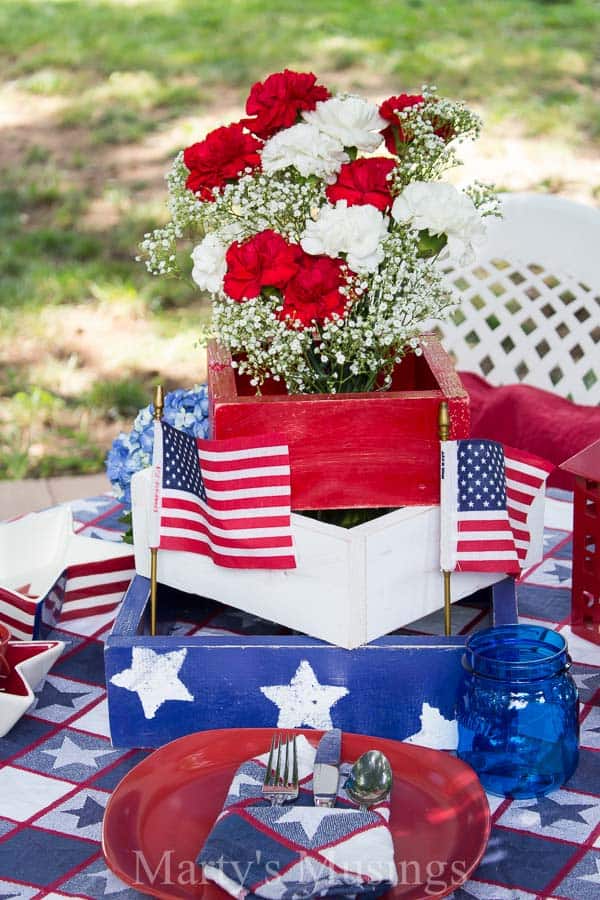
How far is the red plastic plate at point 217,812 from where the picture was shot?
1.03 meters

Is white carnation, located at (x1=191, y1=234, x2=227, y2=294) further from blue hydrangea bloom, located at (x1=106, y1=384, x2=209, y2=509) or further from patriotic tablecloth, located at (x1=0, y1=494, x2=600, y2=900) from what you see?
patriotic tablecloth, located at (x1=0, y1=494, x2=600, y2=900)

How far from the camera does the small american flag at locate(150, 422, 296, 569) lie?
1321 mm

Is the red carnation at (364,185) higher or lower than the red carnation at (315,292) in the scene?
higher

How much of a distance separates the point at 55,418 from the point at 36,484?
175 cm

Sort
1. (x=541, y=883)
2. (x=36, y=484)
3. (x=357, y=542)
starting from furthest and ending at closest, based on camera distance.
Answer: (x=36, y=484)
(x=357, y=542)
(x=541, y=883)

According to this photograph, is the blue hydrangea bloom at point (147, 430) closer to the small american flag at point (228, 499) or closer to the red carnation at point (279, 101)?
the small american flag at point (228, 499)

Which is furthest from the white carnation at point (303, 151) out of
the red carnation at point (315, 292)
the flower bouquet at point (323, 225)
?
the red carnation at point (315, 292)

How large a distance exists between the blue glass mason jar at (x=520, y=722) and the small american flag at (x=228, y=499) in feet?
0.84

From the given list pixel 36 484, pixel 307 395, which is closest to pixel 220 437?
pixel 307 395

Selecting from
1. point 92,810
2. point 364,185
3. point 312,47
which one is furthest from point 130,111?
point 92,810

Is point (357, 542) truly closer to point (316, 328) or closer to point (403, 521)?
point (403, 521)

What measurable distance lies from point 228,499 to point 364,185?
363 mm

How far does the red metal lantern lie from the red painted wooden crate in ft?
0.57

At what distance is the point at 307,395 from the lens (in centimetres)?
135
